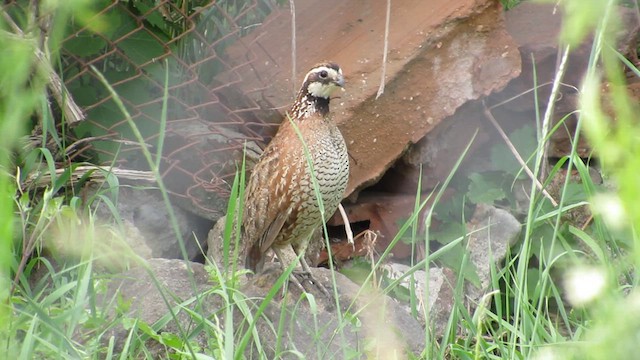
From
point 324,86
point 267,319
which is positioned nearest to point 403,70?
point 324,86

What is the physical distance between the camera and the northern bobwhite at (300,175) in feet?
13.6

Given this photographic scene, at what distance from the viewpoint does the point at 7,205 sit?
1.26 meters

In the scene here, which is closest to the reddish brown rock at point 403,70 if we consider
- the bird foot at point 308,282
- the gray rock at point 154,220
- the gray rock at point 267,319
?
the gray rock at point 154,220

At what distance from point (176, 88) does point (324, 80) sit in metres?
0.76

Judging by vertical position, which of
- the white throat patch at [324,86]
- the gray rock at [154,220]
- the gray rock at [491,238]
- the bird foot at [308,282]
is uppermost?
the white throat patch at [324,86]

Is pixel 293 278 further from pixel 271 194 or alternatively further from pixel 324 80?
pixel 324 80

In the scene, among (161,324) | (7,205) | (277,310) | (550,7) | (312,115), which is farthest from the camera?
(550,7)

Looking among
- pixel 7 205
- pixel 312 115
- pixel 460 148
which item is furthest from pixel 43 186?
pixel 7 205

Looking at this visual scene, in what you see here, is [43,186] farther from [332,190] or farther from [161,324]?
[161,324]

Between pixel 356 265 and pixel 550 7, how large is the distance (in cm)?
183

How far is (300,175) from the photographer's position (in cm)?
419

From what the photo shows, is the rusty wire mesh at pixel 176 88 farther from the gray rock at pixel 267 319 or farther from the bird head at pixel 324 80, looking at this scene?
the gray rock at pixel 267 319

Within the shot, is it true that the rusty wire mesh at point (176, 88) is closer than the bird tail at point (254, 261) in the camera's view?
Yes

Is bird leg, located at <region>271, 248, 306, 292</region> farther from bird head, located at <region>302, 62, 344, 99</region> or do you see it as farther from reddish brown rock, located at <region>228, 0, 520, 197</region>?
bird head, located at <region>302, 62, 344, 99</region>
